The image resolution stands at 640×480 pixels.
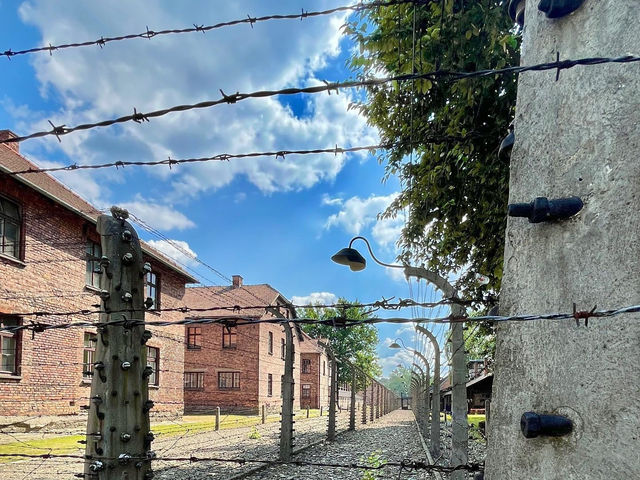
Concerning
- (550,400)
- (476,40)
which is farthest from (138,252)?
(476,40)

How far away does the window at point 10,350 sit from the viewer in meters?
13.8

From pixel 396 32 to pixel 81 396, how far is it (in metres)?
16.1

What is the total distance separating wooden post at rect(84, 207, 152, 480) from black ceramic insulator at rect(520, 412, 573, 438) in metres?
1.97

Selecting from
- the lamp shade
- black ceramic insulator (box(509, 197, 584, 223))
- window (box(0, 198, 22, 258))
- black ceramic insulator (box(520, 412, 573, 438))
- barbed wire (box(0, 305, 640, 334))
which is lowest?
black ceramic insulator (box(520, 412, 573, 438))

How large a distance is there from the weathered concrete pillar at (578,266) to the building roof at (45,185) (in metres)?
14.6

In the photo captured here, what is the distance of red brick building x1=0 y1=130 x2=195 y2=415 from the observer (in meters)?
14.0

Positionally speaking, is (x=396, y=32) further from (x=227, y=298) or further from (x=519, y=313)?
(x=227, y=298)

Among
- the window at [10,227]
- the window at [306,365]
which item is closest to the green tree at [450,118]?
the window at [10,227]

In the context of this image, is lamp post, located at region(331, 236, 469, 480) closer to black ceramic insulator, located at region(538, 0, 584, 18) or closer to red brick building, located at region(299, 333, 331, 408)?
black ceramic insulator, located at region(538, 0, 584, 18)

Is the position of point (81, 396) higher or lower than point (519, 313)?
lower

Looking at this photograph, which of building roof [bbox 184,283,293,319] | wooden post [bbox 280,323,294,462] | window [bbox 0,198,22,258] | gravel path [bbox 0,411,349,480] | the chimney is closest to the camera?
gravel path [bbox 0,411,349,480]

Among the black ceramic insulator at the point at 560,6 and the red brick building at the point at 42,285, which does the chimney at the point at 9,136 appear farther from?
the black ceramic insulator at the point at 560,6

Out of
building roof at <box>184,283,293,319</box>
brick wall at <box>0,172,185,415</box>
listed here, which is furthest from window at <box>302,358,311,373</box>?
brick wall at <box>0,172,185,415</box>

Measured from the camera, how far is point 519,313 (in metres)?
2.18
